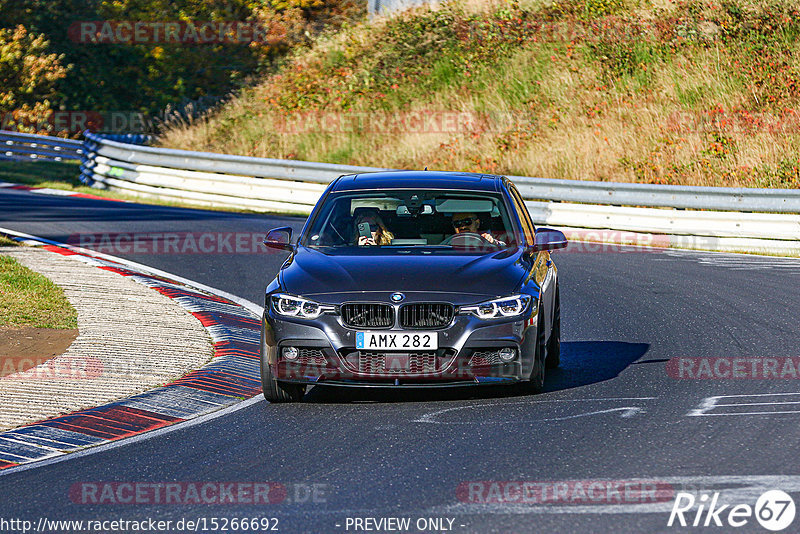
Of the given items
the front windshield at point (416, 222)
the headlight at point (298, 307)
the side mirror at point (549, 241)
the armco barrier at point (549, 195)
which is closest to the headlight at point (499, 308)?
the headlight at point (298, 307)

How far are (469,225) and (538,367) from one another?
157 cm

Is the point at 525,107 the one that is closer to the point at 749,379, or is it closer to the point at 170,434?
the point at 749,379

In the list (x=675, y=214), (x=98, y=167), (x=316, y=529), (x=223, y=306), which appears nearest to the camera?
(x=316, y=529)

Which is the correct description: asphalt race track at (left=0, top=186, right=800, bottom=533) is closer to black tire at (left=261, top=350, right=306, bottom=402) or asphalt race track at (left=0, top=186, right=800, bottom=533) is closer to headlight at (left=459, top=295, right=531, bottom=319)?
black tire at (left=261, top=350, right=306, bottom=402)

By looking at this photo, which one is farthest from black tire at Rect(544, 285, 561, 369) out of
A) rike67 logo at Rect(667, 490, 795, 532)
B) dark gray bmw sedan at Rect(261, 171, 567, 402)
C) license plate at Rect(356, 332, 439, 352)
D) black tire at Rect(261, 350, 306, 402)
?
rike67 logo at Rect(667, 490, 795, 532)

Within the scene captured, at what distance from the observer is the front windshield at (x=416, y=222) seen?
9336mm

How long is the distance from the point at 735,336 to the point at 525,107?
19288 mm

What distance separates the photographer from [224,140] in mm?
A: 31891

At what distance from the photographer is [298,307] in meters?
8.20

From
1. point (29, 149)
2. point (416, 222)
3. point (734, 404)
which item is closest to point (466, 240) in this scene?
point (416, 222)

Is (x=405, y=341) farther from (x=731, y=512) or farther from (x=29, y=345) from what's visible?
(x=29, y=345)

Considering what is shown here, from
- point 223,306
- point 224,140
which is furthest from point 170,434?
point 224,140

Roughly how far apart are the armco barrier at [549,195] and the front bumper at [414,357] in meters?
10.9

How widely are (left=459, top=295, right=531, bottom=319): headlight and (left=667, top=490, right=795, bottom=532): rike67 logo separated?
8.15ft
